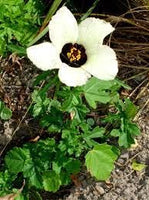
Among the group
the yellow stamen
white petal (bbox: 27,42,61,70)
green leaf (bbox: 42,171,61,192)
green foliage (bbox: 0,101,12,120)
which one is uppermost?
white petal (bbox: 27,42,61,70)

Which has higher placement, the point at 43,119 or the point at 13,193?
the point at 43,119

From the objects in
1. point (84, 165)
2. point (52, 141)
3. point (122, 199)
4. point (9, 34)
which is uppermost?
point (9, 34)

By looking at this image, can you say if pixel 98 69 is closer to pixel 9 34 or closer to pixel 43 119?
pixel 43 119

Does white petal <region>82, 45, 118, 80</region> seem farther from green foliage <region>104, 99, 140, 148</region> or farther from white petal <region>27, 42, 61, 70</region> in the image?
green foliage <region>104, 99, 140, 148</region>

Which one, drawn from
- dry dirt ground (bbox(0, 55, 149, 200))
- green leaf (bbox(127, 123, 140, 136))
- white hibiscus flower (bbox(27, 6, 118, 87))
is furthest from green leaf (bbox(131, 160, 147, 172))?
white hibiscus flower (bbox(27, 6, 118, 87))

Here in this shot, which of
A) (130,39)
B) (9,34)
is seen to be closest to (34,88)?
(9,34)

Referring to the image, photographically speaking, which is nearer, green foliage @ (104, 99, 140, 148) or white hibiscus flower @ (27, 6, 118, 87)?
white hibiscus flower @ (27, 6, 118, 87)

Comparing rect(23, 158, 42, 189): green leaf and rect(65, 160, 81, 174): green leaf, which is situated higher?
rect(23, 158, 42, 189): green leaf
